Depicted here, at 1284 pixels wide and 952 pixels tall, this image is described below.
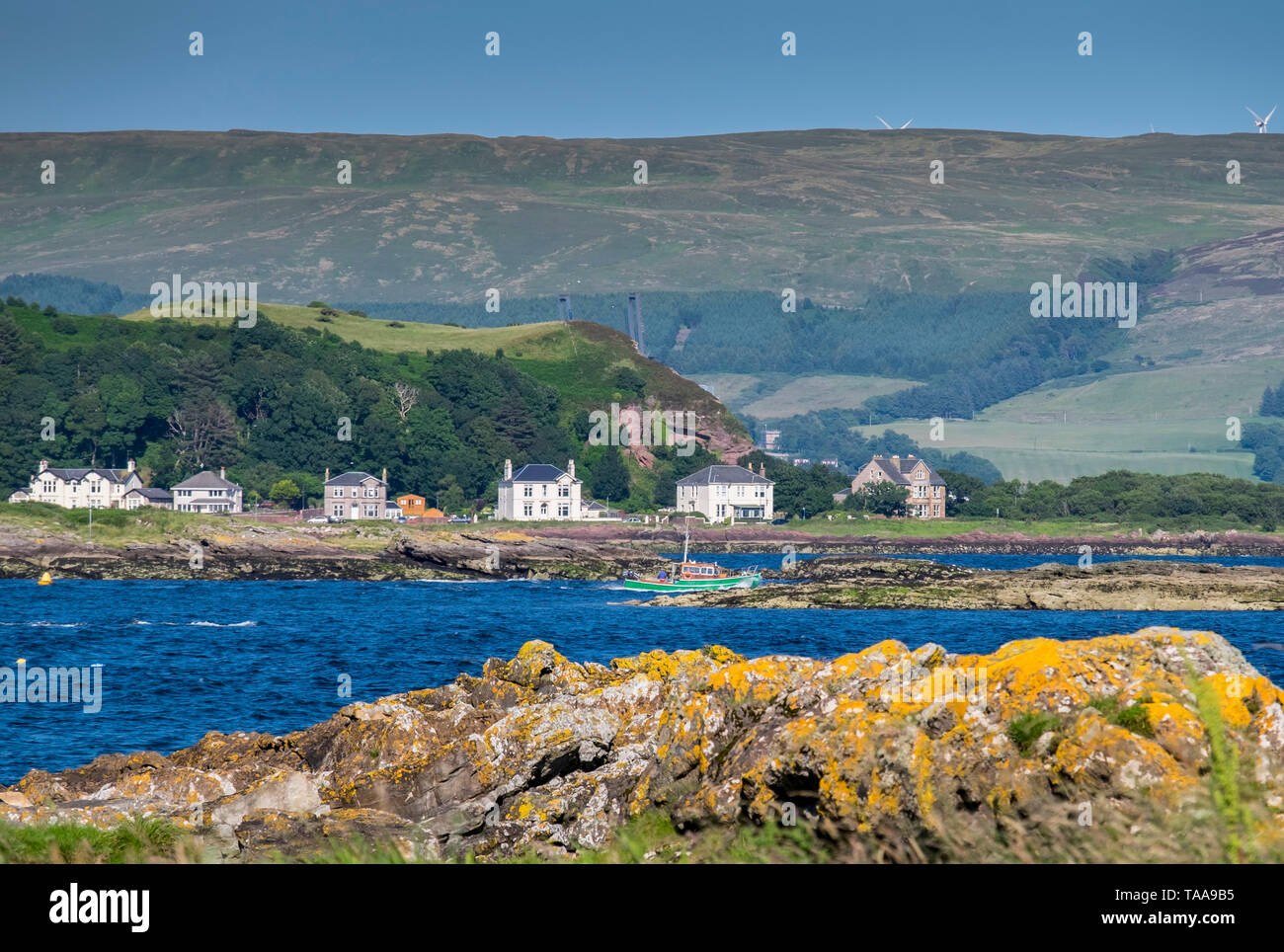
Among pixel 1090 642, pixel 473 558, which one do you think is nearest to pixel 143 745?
pixel 1090 642

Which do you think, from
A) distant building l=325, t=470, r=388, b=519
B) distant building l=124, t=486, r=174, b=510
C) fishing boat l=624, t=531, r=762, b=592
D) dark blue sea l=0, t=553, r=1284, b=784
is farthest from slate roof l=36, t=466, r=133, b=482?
fishing boat l=624, t=531, r=762, b=592

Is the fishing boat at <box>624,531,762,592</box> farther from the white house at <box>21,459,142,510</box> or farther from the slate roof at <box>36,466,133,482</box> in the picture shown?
the slate roof at <box>36,466,133,482</box>

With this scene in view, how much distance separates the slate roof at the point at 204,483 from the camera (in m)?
194

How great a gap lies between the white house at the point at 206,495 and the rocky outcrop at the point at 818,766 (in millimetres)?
171313

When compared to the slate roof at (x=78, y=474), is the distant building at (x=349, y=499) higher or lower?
lower

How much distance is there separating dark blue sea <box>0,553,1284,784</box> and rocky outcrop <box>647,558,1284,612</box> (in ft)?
9.38

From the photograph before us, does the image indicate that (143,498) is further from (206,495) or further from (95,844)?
(95,844)

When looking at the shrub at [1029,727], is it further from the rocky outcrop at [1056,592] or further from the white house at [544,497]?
the white house at [544,497]

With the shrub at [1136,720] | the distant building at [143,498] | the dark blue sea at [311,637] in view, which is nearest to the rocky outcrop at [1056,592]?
the dark blue sea at [311,637]

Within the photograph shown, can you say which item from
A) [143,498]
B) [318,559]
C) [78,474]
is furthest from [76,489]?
[318,559]

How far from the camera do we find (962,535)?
19575 centimetres

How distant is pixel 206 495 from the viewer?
194 meters
